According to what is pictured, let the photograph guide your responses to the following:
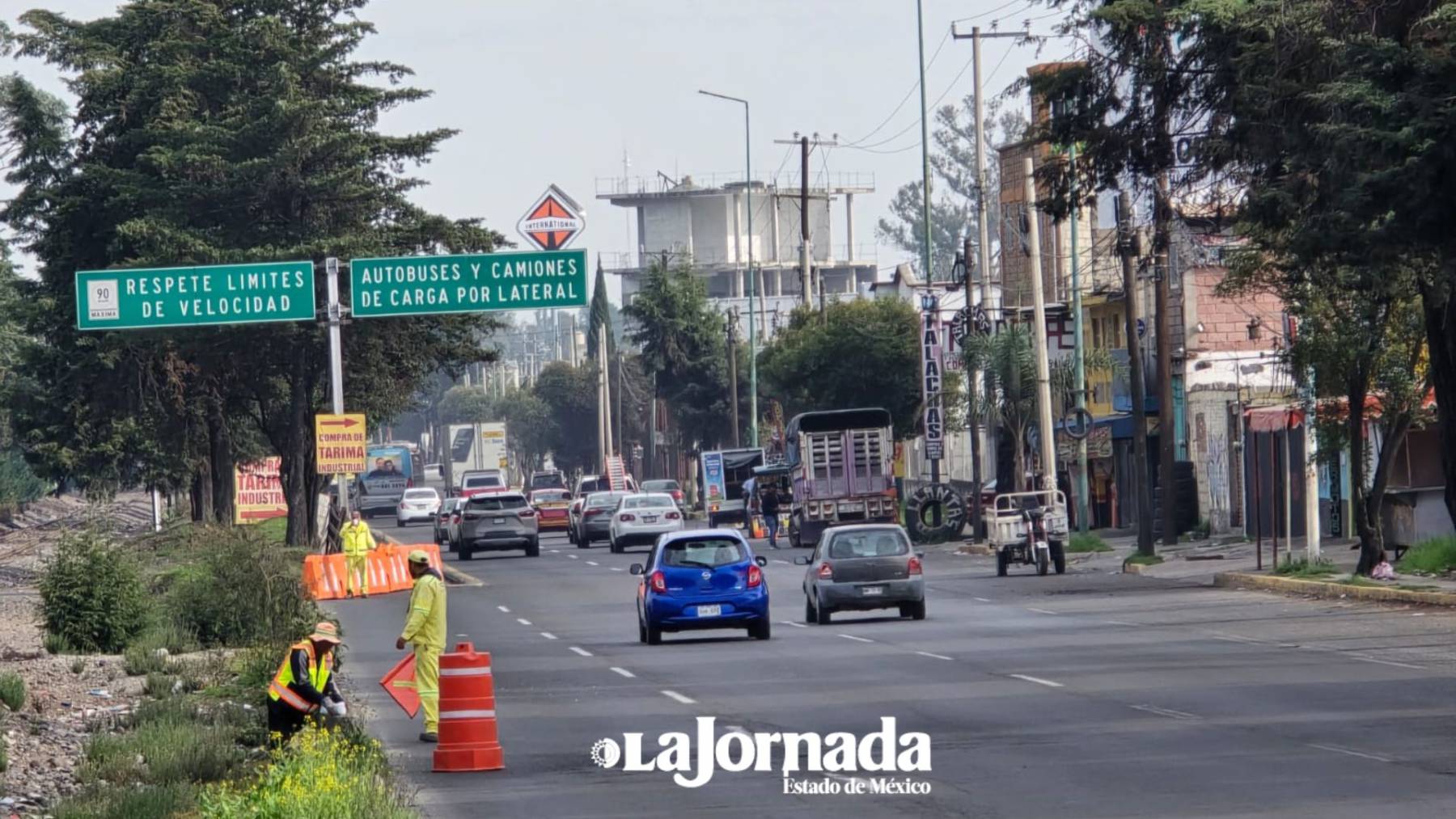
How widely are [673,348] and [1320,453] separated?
71767mm

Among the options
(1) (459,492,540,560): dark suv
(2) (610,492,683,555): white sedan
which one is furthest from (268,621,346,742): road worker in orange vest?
(2) (610,492,683,555): white sedan

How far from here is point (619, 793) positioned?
1415cm

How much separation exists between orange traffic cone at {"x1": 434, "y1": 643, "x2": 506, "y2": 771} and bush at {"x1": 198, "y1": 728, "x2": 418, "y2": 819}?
1.26m

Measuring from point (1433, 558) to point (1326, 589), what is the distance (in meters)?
2.11

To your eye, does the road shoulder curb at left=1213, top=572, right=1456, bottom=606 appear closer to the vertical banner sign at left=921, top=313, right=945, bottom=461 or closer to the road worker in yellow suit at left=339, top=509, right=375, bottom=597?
the road worker in yellow suit at left=339, top=509, right=375, bottom=597

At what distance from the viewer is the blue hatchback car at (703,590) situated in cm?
2797

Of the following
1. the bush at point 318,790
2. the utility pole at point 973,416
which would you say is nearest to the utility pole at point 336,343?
the utility pole at point 973,416

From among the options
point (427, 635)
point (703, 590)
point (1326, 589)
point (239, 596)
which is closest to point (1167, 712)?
point (427, 635)

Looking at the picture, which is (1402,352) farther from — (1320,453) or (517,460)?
(517,460)

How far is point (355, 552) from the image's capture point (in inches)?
1667

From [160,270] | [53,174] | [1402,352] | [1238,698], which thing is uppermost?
[53,174]

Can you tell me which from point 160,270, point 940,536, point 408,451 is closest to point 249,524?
point 160,270

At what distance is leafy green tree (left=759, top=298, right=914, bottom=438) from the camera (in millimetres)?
73938

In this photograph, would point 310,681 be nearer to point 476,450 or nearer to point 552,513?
point 552,513
